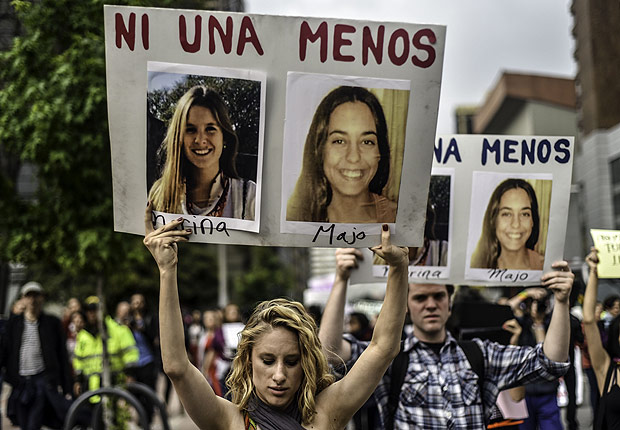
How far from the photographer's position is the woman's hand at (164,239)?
2887mm

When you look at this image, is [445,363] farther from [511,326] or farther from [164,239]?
[511,326]

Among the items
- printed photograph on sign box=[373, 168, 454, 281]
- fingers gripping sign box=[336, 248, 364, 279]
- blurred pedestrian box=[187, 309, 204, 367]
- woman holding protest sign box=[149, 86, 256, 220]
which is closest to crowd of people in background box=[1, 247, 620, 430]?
fingers gripping sign box=[336, 248, 364, 279]

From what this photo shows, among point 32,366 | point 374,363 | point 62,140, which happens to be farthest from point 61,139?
point 374,363

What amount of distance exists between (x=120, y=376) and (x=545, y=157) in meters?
6.75

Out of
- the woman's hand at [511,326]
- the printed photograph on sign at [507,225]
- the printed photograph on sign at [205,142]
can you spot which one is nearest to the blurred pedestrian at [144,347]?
the woman's hand at [511,326]

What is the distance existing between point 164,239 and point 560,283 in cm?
209

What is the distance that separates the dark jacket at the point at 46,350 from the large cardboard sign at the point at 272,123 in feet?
21.2

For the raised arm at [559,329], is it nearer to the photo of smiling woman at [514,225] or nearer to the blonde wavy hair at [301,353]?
the photo of smiling woman at [514,225]

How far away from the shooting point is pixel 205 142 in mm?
3211

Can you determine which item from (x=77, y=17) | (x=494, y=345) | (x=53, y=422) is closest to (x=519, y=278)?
(x=494, y=345)

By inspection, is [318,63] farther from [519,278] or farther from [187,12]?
[519,278]

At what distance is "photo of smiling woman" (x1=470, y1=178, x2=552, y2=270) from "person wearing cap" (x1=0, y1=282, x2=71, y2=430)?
19.3ft

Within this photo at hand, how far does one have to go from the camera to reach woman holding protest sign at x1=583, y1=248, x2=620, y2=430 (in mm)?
4672

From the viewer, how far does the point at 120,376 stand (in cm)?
1002
